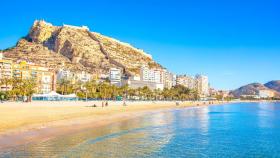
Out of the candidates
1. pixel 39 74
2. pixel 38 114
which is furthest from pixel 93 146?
pixel 39 74

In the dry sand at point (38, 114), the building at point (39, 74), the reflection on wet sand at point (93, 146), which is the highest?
the building at point (39, 74)

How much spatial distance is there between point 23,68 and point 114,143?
13483 cm

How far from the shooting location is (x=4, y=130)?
79.6 feet

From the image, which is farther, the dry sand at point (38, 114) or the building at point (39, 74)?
the building at point (39, 74)

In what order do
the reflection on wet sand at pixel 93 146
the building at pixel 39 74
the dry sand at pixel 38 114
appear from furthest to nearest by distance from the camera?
the building at pixel 39 74
the dry sand at pixel 38 114
the reflection on wet sand at pixel 93 146

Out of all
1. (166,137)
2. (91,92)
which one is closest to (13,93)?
(91,92)

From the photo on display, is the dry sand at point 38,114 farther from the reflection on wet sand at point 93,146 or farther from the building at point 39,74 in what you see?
the building at point 39,74

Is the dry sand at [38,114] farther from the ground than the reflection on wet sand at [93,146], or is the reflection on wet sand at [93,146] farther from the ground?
the dry sand at [38,114]

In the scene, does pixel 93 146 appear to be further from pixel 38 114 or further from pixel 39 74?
pixel 39 74

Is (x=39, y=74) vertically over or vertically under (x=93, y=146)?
over

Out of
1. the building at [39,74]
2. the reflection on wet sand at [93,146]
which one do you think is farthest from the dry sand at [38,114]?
the building at [39,74]

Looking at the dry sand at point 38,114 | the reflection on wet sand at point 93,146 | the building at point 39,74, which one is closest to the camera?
the reflection on wet sand at point 93,146

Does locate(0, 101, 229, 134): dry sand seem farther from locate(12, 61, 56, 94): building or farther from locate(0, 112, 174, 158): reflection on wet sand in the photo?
locate(12, 61, 56, 94): building

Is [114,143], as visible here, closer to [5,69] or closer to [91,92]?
[91,92]
